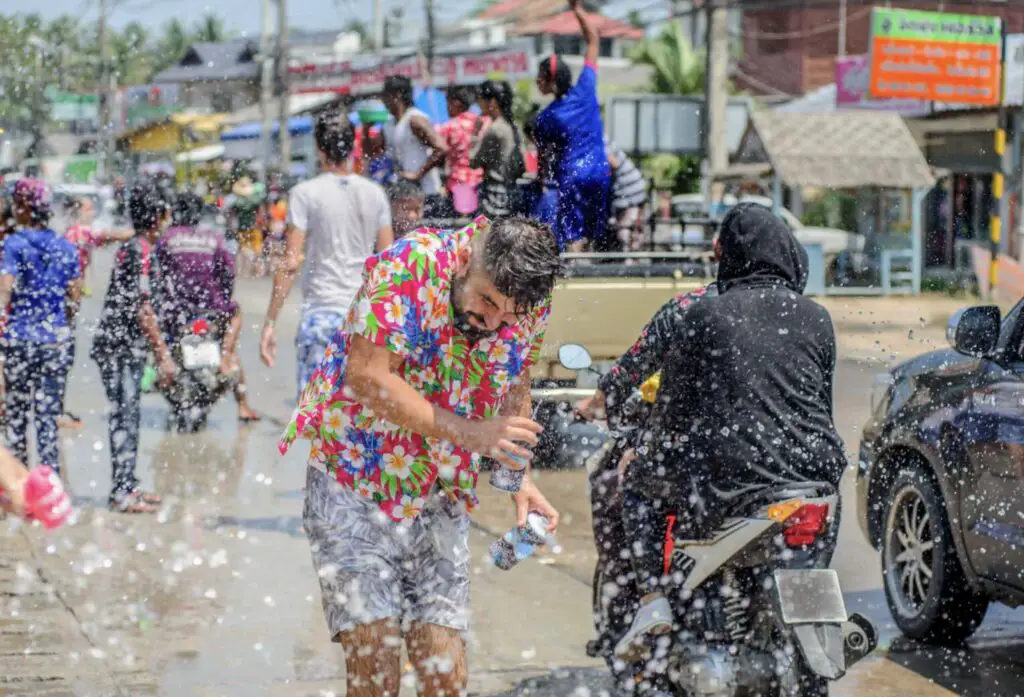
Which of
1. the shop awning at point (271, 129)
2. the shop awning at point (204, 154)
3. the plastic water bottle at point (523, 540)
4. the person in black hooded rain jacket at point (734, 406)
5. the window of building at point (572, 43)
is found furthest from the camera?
the window of building at point (572, 43)

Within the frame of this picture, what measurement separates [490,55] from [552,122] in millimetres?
23820

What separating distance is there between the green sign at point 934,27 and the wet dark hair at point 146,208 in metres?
16.7

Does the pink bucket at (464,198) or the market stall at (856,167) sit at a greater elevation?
the pink bucket at (464,198)

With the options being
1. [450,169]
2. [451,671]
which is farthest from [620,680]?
[450,169]

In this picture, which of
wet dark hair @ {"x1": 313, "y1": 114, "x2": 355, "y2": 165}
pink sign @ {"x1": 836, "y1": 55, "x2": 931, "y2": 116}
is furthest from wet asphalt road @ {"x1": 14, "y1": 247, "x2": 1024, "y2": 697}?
pink sign @ {"x1": 836, "y1": 55, "x2": 931, "y2": 116}

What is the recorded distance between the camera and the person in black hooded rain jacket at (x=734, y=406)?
4.83 m

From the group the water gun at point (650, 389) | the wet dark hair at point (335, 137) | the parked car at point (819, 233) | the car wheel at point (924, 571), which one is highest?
the wet dark hair at point (335, 137)

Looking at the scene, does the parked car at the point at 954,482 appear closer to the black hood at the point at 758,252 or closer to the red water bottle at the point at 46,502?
the black hood at the point at 758,252

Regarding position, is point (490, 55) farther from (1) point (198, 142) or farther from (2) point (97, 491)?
(1) point (198, 142)

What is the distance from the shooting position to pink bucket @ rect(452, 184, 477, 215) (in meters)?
11.7

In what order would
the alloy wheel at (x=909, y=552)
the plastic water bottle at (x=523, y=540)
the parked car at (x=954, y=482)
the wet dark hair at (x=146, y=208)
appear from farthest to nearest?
1. the wet dark hair at (x=146, y=208)
2. the alloy wheel at (x=909, y=552)
3. the parked car at (x=954, y=482)
4. the plastic water bottle at (x=523, y=540)

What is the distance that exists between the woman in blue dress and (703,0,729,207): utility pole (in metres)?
15.1

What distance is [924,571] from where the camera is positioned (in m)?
6.26

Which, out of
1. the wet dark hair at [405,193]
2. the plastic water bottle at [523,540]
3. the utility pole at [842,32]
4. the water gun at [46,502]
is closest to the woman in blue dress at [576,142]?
the wet dark hair at [405,193]
